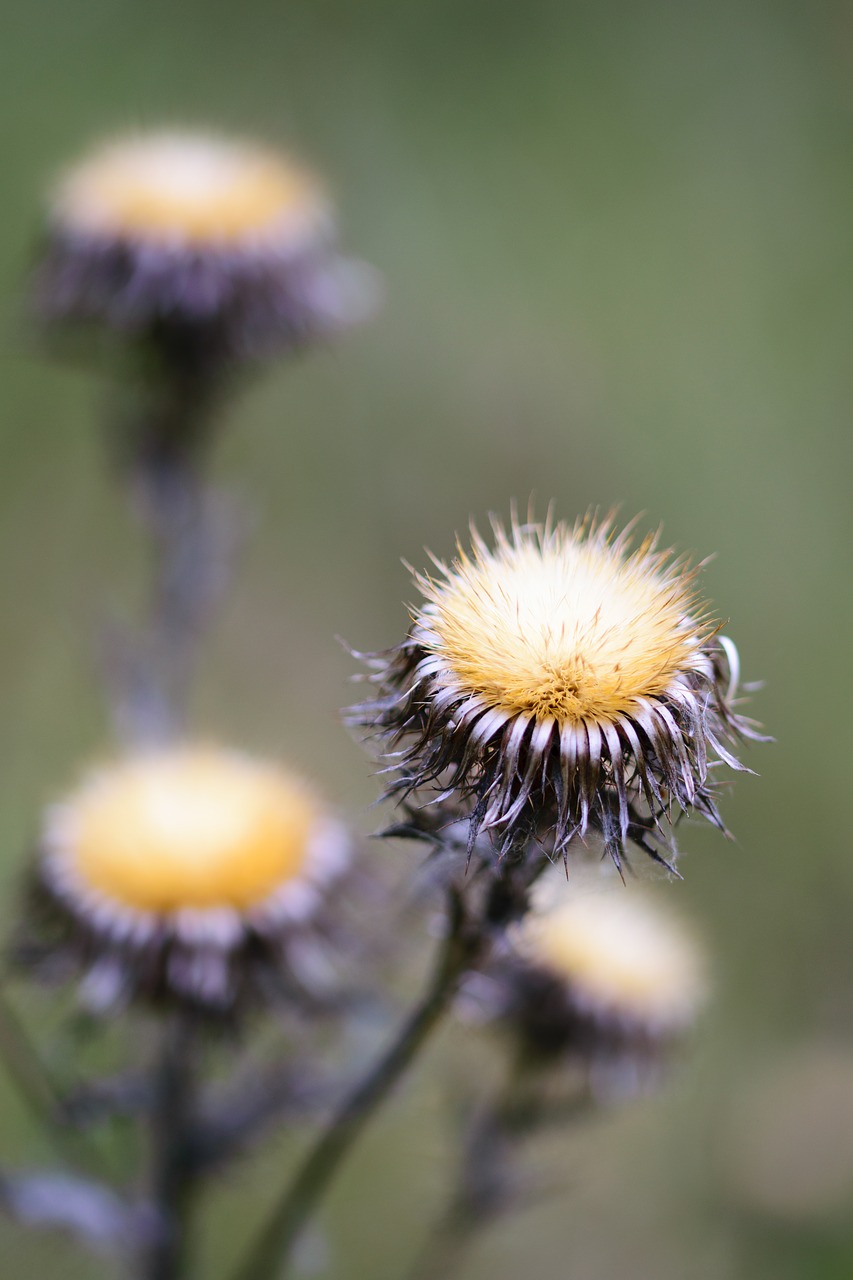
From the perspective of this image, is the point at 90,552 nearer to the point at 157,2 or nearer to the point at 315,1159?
the point at 157,2

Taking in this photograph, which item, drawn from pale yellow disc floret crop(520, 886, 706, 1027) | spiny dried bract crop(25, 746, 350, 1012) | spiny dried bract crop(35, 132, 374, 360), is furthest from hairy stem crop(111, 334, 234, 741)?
pale yellow disc floret crop(520, 886, 706, 1027)

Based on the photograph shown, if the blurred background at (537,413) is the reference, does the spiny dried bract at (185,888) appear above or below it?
below

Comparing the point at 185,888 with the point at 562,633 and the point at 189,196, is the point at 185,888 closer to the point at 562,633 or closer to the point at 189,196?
the point at 562,633

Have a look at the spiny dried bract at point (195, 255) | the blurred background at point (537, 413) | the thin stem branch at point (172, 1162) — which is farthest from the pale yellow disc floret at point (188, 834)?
the blurred background at point (537, 413)

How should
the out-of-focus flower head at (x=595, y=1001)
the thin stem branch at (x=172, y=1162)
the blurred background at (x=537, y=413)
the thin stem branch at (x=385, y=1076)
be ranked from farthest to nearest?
the blurred background at (x=537, y=413), the out-of-focus flower head at (x=595, y=1001), the thin stem branch at (x=172, y=1162), the thin stem branch at (x=385, y=1076)

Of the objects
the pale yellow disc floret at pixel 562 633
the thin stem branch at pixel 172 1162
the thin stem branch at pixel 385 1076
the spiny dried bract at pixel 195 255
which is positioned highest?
the spiny dried bract at pixel 195 255

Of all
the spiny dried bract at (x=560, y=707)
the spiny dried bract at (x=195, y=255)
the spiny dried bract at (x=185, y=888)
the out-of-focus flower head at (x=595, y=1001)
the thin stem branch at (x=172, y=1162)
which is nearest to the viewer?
the spiny dried bract at (x=560, y=707)

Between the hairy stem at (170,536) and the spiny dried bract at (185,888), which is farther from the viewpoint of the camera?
the hairy stem at (170,536)

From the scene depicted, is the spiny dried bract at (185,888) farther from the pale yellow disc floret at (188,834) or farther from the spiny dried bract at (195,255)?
the spiny dried bract at (195,255)
